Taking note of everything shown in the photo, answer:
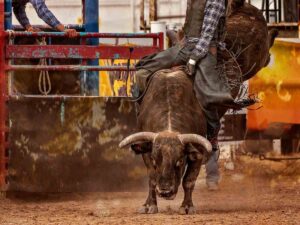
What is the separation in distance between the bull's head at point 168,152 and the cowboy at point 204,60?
2.11ft

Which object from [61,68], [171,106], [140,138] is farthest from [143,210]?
[61,68]

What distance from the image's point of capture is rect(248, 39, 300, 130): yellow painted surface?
599 inches

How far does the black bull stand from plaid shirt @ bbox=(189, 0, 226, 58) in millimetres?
300

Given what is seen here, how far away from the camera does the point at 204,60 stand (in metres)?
11.2

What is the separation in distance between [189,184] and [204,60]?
1230mm

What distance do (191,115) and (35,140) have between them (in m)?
2.06

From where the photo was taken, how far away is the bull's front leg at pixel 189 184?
1066cm

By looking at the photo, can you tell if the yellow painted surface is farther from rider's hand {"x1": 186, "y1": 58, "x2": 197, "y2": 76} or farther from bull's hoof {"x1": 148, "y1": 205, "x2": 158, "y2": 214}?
bull's hoof {"x1": 148, "y1": 205, "x2": 158, "y2": 214}

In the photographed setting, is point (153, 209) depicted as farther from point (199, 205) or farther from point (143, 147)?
point (199, 205)

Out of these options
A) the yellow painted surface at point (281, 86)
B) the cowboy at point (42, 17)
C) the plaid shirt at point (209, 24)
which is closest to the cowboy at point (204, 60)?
the plaid shirt at point (209, 24)

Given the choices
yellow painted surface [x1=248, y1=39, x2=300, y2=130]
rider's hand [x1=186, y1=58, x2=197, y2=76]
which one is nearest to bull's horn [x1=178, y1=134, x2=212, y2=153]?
rider's hand [x1=186, y1=58, x2=197, y2=76]

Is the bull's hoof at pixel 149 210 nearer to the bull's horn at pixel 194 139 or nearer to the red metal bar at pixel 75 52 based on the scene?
the bull's horn at pixel 194 139

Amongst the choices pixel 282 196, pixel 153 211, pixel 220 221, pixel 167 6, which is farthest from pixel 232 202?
pixel 167 6

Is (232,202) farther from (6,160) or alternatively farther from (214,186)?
(6,160)
